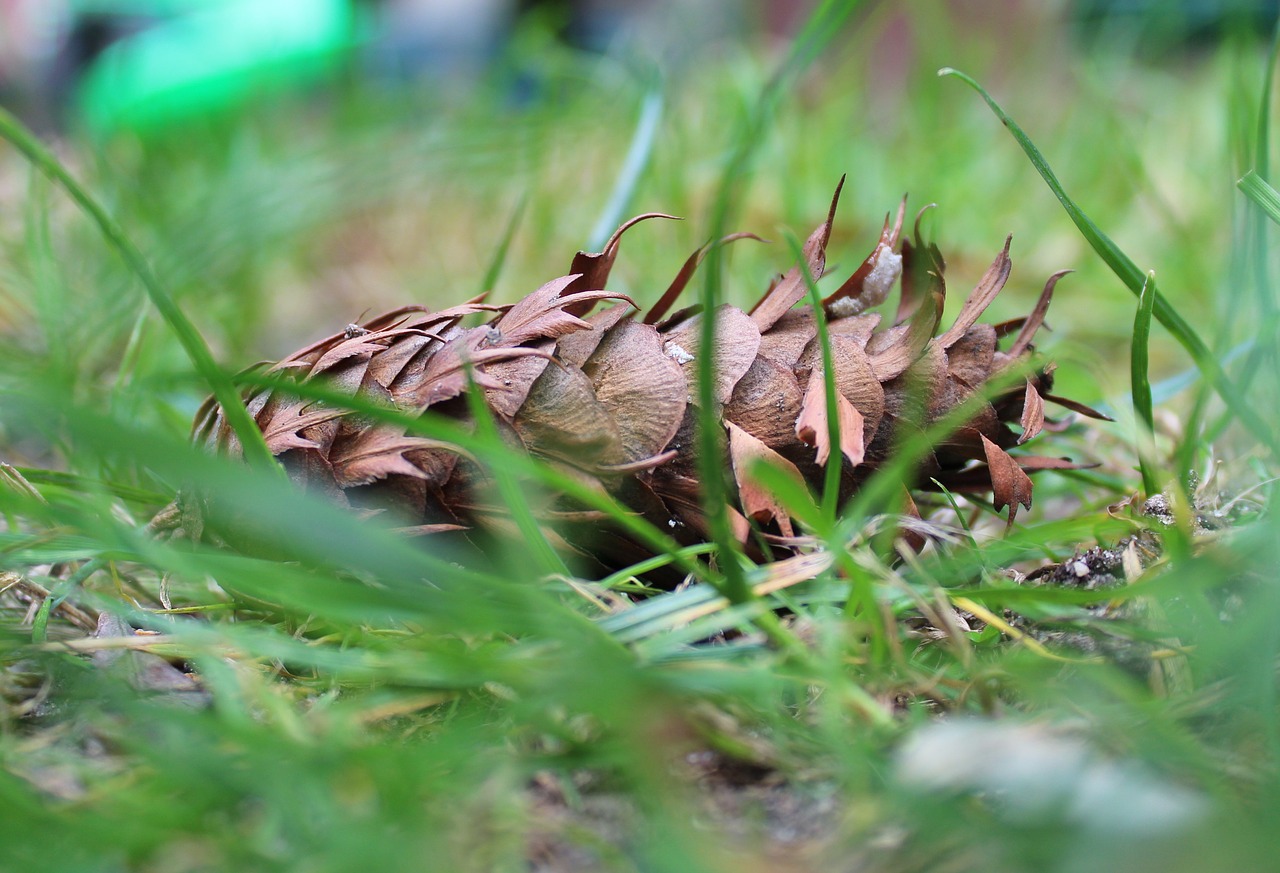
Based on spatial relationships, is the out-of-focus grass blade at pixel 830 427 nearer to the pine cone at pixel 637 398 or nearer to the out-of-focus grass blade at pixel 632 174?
the pine cone at pixel 637 398

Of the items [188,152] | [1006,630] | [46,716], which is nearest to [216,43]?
[188,152]

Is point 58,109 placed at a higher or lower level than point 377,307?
higher

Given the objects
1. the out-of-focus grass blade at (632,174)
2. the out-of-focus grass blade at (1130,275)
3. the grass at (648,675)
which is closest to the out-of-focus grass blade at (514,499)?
the grass at (648,675)

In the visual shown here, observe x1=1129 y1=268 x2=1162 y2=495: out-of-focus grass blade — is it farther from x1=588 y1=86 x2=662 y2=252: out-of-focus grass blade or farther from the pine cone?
x1=588 y1=86 x2=662 y2=252: out-of-focus grass blade

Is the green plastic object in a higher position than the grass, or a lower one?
higher

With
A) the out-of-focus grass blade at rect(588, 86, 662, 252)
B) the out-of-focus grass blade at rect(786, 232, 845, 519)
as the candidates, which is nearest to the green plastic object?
the out-of-focus grass blade at rect(588, 86, 662, 252)

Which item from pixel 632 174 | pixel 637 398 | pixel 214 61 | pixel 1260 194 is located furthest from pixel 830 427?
pixel 214 61

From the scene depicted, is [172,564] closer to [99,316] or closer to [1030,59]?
[99,316]
